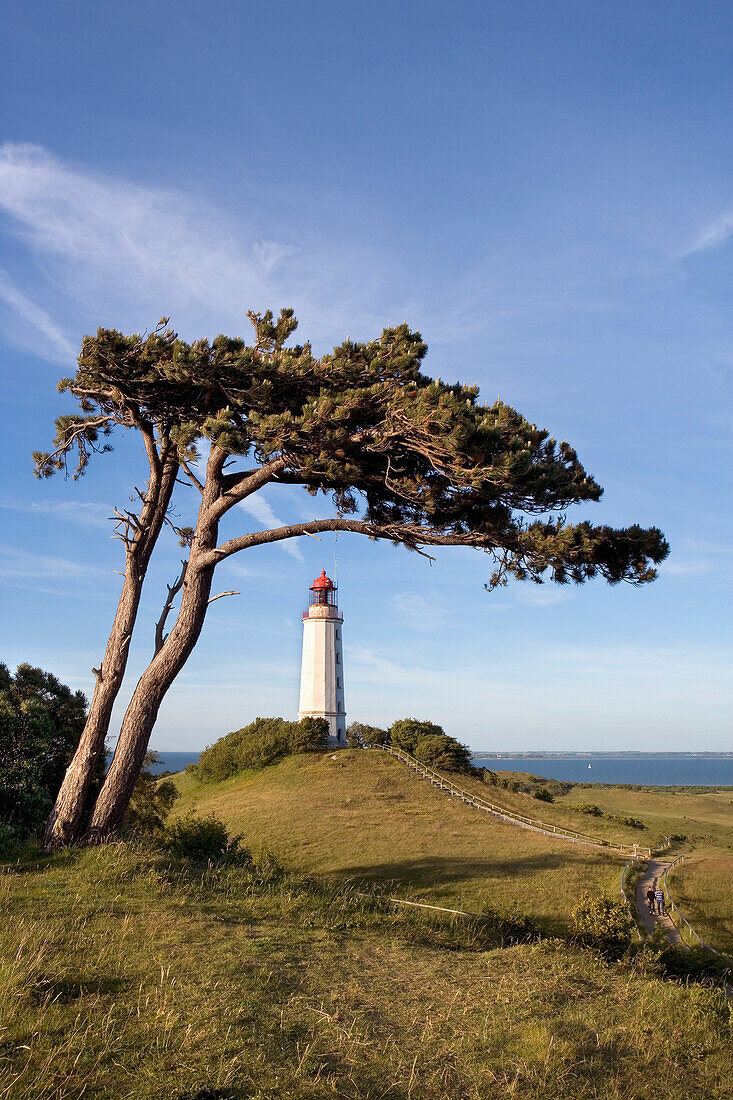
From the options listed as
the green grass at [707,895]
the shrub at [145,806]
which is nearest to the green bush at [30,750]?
the shrub at [145,806]

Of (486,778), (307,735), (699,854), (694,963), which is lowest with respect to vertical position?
(694,963)

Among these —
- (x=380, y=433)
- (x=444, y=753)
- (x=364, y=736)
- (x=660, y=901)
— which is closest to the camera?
(x=380, y=433)

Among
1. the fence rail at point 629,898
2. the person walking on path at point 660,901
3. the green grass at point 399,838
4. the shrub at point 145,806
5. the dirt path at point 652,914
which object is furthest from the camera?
the person walking on path at point 660,901

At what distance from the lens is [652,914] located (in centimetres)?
2169

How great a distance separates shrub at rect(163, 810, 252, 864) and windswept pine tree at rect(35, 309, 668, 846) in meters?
1.96

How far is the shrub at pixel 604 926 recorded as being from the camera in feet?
45.8

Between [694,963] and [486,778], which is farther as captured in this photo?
[486,778]

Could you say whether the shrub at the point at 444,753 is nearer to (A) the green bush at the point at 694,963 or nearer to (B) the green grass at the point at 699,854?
(B) the green grass at the point at 699,854

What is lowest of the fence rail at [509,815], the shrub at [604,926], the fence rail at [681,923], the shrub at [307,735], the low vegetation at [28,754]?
the fence rail at [681,923]

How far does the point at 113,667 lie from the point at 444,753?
35837mm

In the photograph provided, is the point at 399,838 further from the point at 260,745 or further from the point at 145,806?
the point at 260,745

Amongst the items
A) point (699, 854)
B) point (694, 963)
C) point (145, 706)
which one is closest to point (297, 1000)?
→ point (145, 706)

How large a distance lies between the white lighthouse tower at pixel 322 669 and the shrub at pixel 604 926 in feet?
104

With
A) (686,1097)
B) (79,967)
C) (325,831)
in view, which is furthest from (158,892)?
(325,831)
